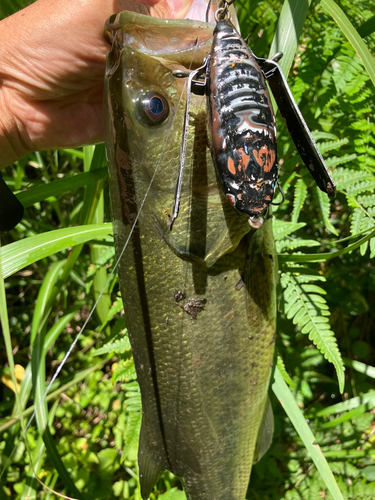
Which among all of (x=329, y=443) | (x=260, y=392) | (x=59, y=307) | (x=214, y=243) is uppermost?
(x=214, y=243)

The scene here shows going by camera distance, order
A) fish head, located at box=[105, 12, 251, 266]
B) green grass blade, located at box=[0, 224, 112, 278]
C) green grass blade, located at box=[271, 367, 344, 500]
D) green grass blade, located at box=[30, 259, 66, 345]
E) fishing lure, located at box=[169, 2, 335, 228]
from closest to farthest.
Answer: fishing lure, located at box=[169, 2, 335, 228] → fish head, located at box=[105, 12, 251, 266] → green grass blade, located at box=[0, 224, 112, 278] → green grass blade, located at box=[271, 367, 344, 500] → green grass blade, located at box=[30, 259, 66, 345]

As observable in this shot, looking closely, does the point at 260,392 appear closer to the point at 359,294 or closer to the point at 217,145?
the point at 217,145

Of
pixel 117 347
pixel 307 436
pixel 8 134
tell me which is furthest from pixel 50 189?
pixel 307 436

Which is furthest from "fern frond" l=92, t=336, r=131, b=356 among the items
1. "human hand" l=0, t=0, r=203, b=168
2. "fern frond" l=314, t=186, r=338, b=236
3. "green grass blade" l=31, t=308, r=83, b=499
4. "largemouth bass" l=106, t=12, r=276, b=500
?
"fern frond" l=314, t=186, r=338, b=236

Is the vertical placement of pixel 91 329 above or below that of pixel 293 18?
below

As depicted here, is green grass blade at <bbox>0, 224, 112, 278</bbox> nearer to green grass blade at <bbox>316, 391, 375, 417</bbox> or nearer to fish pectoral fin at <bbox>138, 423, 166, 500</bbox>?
fish pectoral fin at <bbox>138, 423, 166, 500</bbox>

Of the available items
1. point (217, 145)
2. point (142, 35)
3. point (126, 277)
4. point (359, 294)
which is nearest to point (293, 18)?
point (142, 35)

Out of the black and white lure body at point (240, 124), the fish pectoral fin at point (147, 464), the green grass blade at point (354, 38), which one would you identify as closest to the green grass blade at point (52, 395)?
the fish pectoral fin at point (147, 464)
